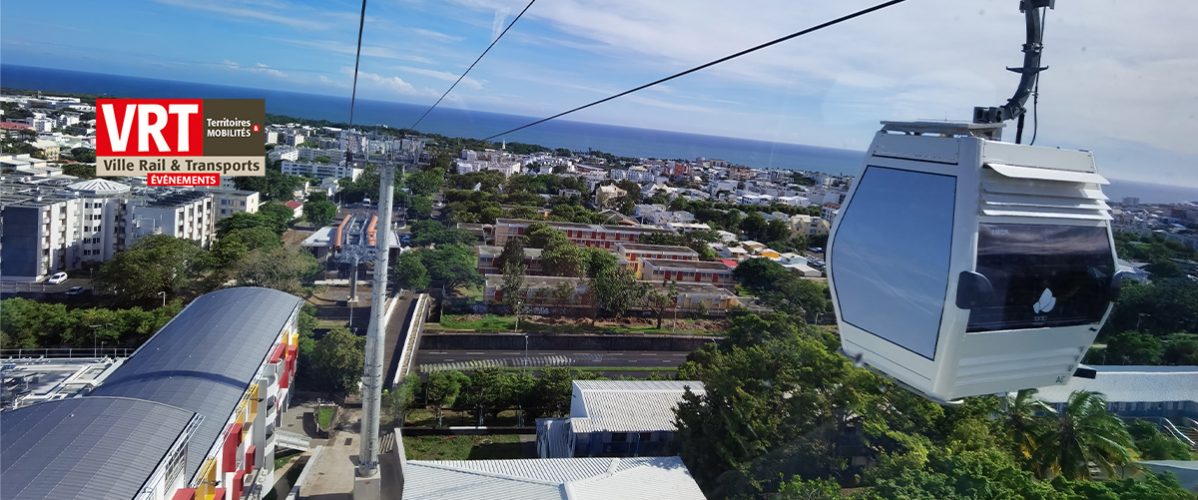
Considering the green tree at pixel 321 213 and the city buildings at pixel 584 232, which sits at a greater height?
the city buildings at pixel 584 232

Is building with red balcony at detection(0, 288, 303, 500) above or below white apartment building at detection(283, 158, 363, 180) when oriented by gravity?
below

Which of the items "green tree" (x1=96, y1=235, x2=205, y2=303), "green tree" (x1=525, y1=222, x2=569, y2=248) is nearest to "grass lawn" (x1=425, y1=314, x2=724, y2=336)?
"green tree" (x1=525, y1=222, x2=569, y2=248)

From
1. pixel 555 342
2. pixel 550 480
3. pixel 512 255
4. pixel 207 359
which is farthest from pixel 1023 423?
pixel 512 255

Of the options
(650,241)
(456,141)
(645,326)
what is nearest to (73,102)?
(456,141)

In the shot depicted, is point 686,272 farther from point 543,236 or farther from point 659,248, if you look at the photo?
point 543,236

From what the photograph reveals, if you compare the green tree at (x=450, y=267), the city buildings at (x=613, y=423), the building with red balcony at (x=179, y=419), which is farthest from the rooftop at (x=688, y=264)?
the building with red balcony at (x=179, y=419)

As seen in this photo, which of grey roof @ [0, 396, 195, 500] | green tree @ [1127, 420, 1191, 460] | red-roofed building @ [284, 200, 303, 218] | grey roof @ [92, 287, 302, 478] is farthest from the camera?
red-roofed building @ [284, 200, 303, 218]

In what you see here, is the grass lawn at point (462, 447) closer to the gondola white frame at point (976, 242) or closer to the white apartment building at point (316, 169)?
the gondola white frame at point (976, 242)

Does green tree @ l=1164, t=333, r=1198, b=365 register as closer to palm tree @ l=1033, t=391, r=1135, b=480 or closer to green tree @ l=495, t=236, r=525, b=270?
palm tree @ l=1033, t=391, r=1135, b=480
